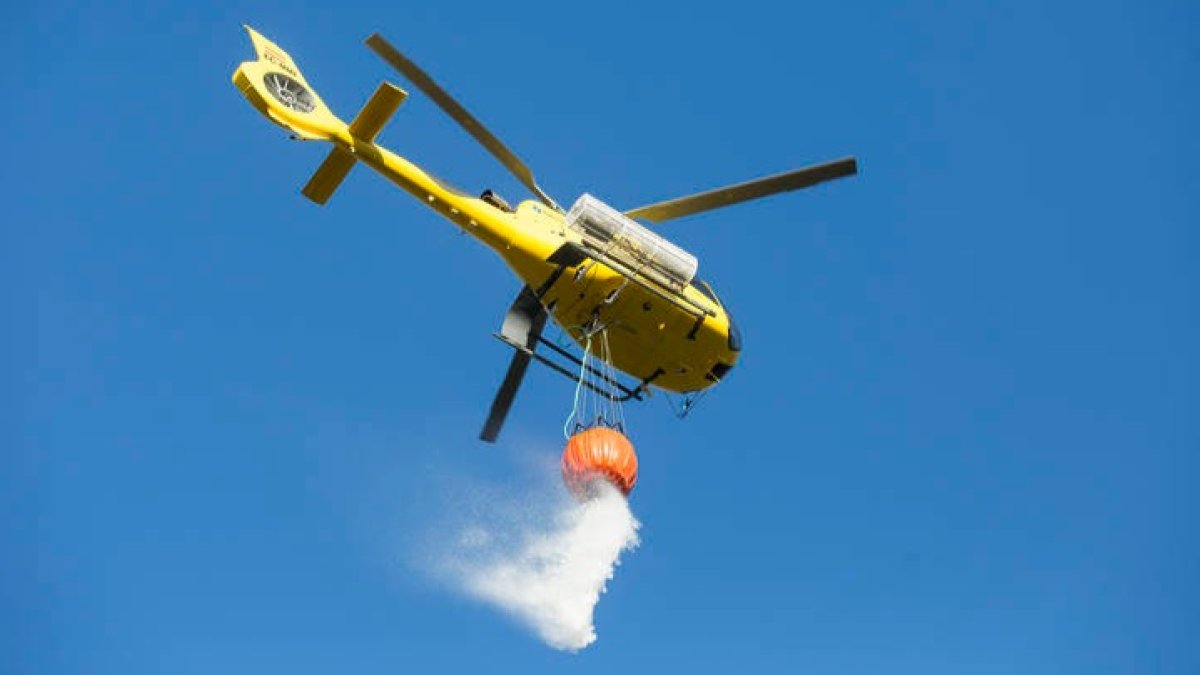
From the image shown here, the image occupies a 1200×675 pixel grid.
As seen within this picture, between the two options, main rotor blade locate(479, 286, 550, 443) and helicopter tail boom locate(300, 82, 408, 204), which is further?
main rotor blade locate(479, 286, 550, 443)

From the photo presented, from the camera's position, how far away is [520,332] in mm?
21297

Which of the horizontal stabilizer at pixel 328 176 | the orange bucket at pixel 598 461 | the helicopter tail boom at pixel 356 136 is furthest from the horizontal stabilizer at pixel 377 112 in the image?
the orange bucket at pixel 598 461

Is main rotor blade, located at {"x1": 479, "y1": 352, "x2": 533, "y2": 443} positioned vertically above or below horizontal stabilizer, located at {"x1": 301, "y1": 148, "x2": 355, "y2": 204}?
below

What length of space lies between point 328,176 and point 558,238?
442 cm

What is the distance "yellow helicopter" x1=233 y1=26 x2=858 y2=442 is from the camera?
20.0 meters

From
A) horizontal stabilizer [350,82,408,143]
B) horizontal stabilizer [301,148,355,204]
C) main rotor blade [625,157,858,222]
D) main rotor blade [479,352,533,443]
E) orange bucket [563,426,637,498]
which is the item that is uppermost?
main rotor blade [625,157,858,222]

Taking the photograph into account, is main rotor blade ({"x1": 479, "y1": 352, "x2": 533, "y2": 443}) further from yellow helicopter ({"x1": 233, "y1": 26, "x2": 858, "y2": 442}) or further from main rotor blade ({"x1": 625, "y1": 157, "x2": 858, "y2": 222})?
main rotor blade ({"x1": 625, "y1": 157, "x2": 858, "y2": 222})

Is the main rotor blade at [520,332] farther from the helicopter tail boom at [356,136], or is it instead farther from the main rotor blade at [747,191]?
the helicopter tail boom at [356,136]

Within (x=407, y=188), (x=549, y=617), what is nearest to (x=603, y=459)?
(x=549, y=617)

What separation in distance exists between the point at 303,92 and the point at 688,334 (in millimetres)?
8543

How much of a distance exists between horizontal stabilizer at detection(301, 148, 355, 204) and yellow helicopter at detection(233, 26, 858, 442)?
0.02 meters

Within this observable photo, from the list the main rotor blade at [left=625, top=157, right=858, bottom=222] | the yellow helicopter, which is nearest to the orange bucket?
the yellow helicopter

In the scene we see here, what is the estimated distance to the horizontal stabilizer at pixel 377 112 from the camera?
19.4 metres

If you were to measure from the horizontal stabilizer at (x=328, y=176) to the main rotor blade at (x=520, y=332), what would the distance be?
4000mm
